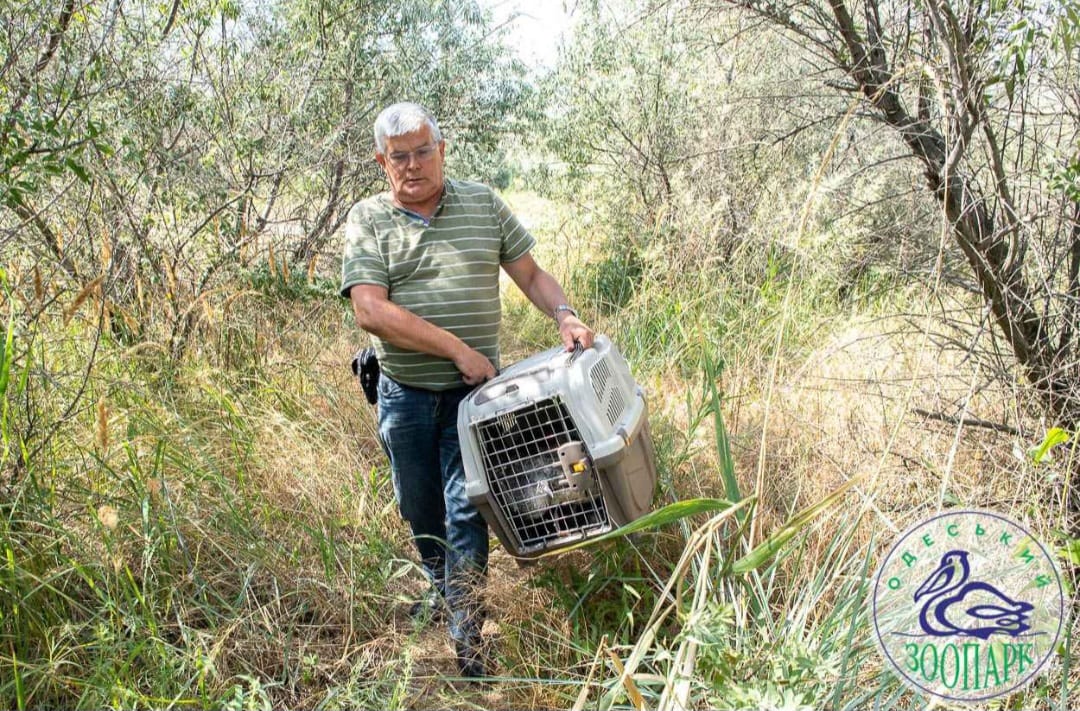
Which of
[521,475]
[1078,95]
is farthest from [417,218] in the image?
[1078,95]

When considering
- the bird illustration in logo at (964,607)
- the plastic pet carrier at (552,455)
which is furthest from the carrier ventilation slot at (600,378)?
the bird illustration in logo at (964,607)

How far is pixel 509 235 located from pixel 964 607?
1.75m

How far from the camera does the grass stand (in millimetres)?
2061

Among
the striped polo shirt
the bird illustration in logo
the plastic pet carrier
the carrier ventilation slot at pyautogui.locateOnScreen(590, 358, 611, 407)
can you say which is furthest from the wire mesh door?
the bird illustration in logo

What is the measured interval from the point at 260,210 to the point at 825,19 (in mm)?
3679

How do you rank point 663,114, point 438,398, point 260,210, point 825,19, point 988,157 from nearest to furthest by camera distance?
1. point 988,157
2. point 438,398
3. point 825,19
4. point 260,210
5. point 663,114

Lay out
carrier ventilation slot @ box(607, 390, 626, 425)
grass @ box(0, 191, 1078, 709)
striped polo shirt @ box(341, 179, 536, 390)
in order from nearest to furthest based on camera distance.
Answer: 1. grass @ box(0, 191, 1078, 709)
2. carrier ventilation slot @ box(607, 390, 626, 425)
3. striped polo shirt @ box(341, 179, 536, 390)

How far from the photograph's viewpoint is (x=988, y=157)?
255 cm

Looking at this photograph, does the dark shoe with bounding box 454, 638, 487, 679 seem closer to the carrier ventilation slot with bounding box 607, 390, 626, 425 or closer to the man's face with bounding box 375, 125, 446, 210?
the carrier ventilation slot with bounding box 607, 390, 626, 425

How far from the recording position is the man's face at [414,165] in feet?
8.62

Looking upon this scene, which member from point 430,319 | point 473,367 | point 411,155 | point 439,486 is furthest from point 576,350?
point 411,155

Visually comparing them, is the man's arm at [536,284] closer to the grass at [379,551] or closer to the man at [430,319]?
the man at [430,319]

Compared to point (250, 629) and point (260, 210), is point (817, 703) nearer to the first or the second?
point (250, 629)

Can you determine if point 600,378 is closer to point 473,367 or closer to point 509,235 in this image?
point 473,367
